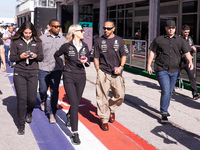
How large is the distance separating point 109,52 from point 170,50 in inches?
50.0

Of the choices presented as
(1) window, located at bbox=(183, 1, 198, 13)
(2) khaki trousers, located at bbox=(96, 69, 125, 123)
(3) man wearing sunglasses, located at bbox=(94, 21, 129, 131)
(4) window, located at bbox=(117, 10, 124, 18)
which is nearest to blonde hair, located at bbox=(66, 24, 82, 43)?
(3) man wearing sunglasses, located at bbox=(94, 21, 129, 131)

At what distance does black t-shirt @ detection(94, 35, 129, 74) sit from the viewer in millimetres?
5453

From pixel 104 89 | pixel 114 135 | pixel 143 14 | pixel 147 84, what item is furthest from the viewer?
pixel 143 14

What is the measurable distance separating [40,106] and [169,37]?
3.31 meters

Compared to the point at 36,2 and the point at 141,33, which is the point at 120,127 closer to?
the point at 141,33

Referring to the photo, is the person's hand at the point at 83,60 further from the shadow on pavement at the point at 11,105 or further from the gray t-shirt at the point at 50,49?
the shadow on pavement at the point at 11,105

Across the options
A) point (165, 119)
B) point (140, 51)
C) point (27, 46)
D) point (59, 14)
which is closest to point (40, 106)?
point (27, 46)

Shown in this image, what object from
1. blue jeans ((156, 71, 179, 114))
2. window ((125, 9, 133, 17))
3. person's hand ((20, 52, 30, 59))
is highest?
window ((125, 9, 133, 17))

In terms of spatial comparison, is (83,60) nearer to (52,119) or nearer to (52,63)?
(52,63)

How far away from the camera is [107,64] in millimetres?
5520

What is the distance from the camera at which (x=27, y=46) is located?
5.43m

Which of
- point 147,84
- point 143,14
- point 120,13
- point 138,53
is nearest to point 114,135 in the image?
point 147,84

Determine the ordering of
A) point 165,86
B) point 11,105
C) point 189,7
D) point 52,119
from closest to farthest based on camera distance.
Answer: point 52,119, point 165,86, point 11,105, point 189,7

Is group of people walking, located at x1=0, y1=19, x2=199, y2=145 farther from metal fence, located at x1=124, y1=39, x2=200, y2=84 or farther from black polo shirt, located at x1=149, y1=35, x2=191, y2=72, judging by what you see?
metal fence, located at x1=124, y1=39, x2=200, y2=84
